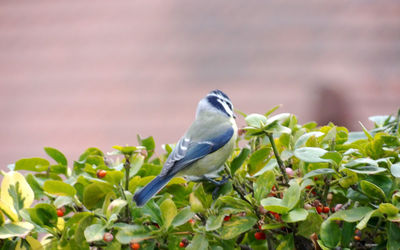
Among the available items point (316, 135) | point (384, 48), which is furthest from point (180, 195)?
point (384, 48)

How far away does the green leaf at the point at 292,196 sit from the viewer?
1.32 m

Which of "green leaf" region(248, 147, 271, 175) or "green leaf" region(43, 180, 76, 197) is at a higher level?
"green leaf" region(43, 180, 76, 197)

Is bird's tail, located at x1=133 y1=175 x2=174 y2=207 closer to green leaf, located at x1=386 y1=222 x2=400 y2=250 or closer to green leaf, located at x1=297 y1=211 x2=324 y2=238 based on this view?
green leaf, located at x1=297 y1=211 x2=324 y2=238

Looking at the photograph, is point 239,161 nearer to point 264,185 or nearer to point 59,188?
point 264,185

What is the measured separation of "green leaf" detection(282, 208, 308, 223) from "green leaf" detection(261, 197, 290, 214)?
1 centimetres

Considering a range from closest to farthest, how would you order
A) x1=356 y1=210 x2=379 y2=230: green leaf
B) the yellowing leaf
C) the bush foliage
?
1. x1=356 y1=210 x2=379 y2=230: green leaf
2. the bush foliage
3. the yellowing leaf

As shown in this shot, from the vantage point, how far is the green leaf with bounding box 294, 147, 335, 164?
54.5 inches

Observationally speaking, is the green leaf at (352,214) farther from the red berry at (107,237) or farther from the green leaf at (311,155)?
the red berry at (107,237)

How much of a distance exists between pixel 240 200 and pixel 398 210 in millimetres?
395

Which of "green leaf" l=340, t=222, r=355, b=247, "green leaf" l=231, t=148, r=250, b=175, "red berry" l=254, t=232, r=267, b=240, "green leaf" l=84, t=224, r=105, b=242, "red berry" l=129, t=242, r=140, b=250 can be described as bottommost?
"red berry" l=254, t=232, r=267, b=240

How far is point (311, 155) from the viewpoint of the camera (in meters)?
1.40

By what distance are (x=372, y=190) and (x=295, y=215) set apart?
0.21 meters

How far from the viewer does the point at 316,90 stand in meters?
5.62

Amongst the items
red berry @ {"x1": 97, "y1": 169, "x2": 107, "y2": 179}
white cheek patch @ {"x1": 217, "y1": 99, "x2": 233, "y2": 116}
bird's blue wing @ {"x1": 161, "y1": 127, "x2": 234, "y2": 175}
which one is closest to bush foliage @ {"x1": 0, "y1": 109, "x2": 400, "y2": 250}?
red berry @ {"x1": 97, "y1": 169, "x2": 107, "y2": 179}
